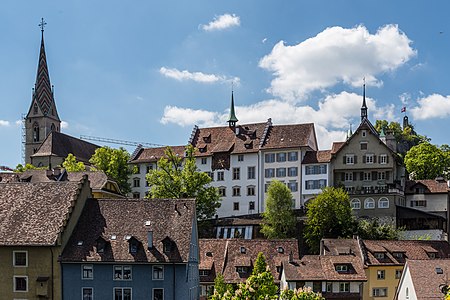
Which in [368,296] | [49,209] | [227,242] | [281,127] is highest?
[281,127]

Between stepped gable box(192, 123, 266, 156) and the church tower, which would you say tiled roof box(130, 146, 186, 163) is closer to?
stepped gable box(192, 123, 266, 156)

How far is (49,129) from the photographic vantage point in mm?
149125

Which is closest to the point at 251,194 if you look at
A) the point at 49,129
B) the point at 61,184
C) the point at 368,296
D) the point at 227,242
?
the point at 227,242

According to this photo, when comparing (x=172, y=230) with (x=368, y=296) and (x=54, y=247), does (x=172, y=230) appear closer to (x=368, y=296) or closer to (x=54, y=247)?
(x=54, y=247)

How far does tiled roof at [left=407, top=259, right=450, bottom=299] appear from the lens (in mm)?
58281

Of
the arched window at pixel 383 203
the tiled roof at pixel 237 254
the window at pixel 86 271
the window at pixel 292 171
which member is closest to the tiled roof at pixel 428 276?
the tiled roof at pixel 237 254

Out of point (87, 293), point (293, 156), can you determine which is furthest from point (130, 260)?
point (293, 156)

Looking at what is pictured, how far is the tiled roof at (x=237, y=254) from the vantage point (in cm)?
6888

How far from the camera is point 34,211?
5591 cm

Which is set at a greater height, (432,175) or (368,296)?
(432,175)

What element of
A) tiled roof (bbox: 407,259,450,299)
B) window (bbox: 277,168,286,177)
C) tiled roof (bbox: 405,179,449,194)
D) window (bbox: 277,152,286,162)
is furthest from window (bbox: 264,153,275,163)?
tiled roof (bbox: 407,259,450,299)

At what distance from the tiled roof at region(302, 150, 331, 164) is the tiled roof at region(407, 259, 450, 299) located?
1312 inches

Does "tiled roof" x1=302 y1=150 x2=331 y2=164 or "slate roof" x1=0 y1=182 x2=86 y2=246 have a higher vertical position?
"tiled roof" x1=302 y1=150 x2=331 y2=164

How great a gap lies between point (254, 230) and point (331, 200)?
12.6m
